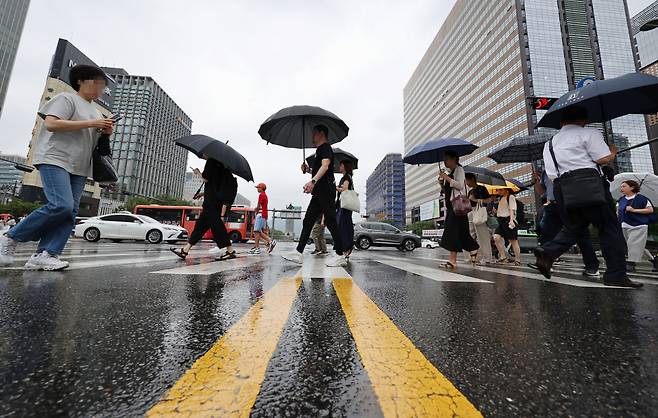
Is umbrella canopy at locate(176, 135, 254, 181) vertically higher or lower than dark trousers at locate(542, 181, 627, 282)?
higher

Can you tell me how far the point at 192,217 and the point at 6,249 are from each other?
1943 centimetres

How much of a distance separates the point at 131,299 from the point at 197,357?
104cm

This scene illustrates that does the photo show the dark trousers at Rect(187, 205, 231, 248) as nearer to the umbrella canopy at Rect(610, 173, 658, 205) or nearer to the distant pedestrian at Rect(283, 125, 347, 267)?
the distant pedestrian at Rect(283, 125, 347, 267)

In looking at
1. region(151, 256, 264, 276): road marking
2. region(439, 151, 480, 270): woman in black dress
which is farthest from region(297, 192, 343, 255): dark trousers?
region(439, 151, 480, 270): woman in black dress

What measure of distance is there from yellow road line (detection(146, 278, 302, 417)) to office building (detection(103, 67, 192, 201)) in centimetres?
8160

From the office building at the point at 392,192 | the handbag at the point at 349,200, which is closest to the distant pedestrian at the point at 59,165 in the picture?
the handbag at the point at 349,200

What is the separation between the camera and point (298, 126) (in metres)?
5.41

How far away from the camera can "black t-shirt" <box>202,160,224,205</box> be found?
177 inches

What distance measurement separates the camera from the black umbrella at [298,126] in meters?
4.81

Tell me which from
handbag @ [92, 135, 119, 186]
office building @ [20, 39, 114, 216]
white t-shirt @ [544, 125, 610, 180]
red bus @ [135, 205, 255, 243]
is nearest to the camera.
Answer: white t-shirt @ [544, 125, 610, 180]

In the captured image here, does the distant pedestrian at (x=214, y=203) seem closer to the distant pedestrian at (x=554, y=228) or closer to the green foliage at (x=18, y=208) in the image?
the distant pedestrian at (x=554, y=228)

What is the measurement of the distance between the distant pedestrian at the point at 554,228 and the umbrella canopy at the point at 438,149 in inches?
53.4

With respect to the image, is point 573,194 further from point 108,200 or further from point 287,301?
point 108,200

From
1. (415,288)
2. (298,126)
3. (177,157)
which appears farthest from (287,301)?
(177,157)
